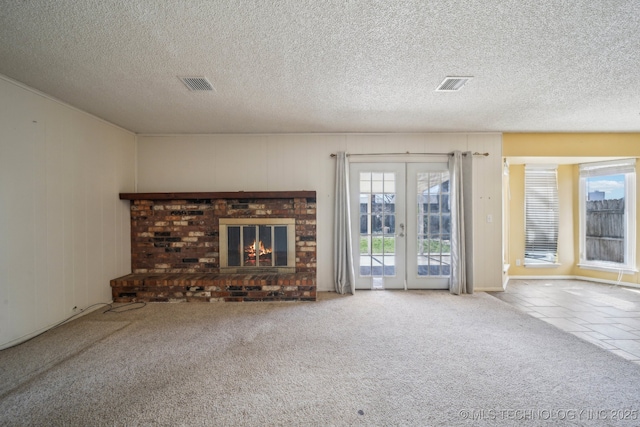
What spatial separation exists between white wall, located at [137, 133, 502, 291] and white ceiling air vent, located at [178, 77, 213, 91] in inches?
62.5

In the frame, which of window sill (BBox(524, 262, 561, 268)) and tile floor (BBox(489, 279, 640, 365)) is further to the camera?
window sill (BBox(524, 262, 561, 268))

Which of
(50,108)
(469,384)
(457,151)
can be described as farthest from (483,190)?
(50,108)

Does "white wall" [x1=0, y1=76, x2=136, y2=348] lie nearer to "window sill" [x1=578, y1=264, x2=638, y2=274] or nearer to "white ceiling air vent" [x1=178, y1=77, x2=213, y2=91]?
"white ceiling air vent" [x1=178, y1=77, x2=213, y2=91]

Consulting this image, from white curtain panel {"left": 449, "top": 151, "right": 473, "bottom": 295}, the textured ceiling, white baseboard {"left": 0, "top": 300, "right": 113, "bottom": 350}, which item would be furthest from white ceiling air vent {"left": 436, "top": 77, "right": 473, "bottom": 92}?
white baseboard {"left": 0, "top": 300, "right": 113, "bottom": 350}

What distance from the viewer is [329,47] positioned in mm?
2008

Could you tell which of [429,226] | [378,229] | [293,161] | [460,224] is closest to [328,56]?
[293,161]

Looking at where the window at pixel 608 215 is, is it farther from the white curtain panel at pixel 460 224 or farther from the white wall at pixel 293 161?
the white curtain panel at pixel 460 224

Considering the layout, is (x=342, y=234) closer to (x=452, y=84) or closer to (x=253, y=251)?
(x=253, y=251)

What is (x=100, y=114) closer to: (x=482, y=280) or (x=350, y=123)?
(x=350, y=123)

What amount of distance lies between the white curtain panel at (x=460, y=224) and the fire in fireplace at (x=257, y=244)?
8.36 feet

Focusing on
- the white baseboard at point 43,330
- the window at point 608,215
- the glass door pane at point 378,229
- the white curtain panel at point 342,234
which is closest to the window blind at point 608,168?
the window at point 608,215

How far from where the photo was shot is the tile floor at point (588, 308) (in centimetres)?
267

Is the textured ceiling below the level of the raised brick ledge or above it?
above

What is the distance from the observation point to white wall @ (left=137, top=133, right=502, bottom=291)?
14.0ft
